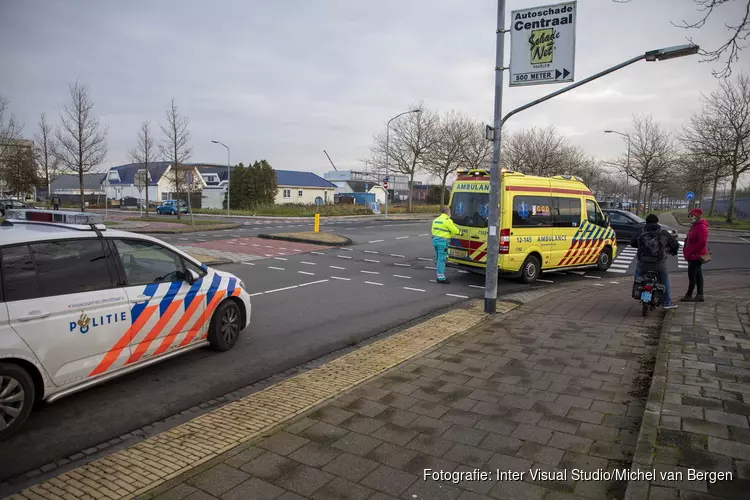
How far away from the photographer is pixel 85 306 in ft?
15.2

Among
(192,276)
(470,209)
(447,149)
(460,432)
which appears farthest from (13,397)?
(447,149)

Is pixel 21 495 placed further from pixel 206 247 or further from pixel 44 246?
pixel 206 247

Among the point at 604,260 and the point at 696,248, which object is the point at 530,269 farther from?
the point at 696,248

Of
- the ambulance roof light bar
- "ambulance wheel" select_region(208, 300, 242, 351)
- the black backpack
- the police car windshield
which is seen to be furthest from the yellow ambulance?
the ambulance roof light bar

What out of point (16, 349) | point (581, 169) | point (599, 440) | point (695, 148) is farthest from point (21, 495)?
point (581, 169)

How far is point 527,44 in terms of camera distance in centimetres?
798

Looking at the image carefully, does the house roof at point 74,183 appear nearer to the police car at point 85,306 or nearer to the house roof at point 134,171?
the house roof at point 134,171

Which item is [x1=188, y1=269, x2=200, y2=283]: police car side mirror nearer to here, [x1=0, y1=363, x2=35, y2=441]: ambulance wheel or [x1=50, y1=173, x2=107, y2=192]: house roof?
[x1=0, y1=363, x2=35, y2=441]: ambulance wheel

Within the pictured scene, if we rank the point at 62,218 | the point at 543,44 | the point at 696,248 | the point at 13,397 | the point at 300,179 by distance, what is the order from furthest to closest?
the point at 300,179, the point at 696,248, the point at 543,44, the point at 62,218, the point at 13,397

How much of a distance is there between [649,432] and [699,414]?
68cm

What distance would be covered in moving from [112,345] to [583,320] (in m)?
6.80

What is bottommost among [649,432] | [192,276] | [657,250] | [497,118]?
[649,432]

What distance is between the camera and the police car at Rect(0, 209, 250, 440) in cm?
412

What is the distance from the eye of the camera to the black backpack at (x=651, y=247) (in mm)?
8383
